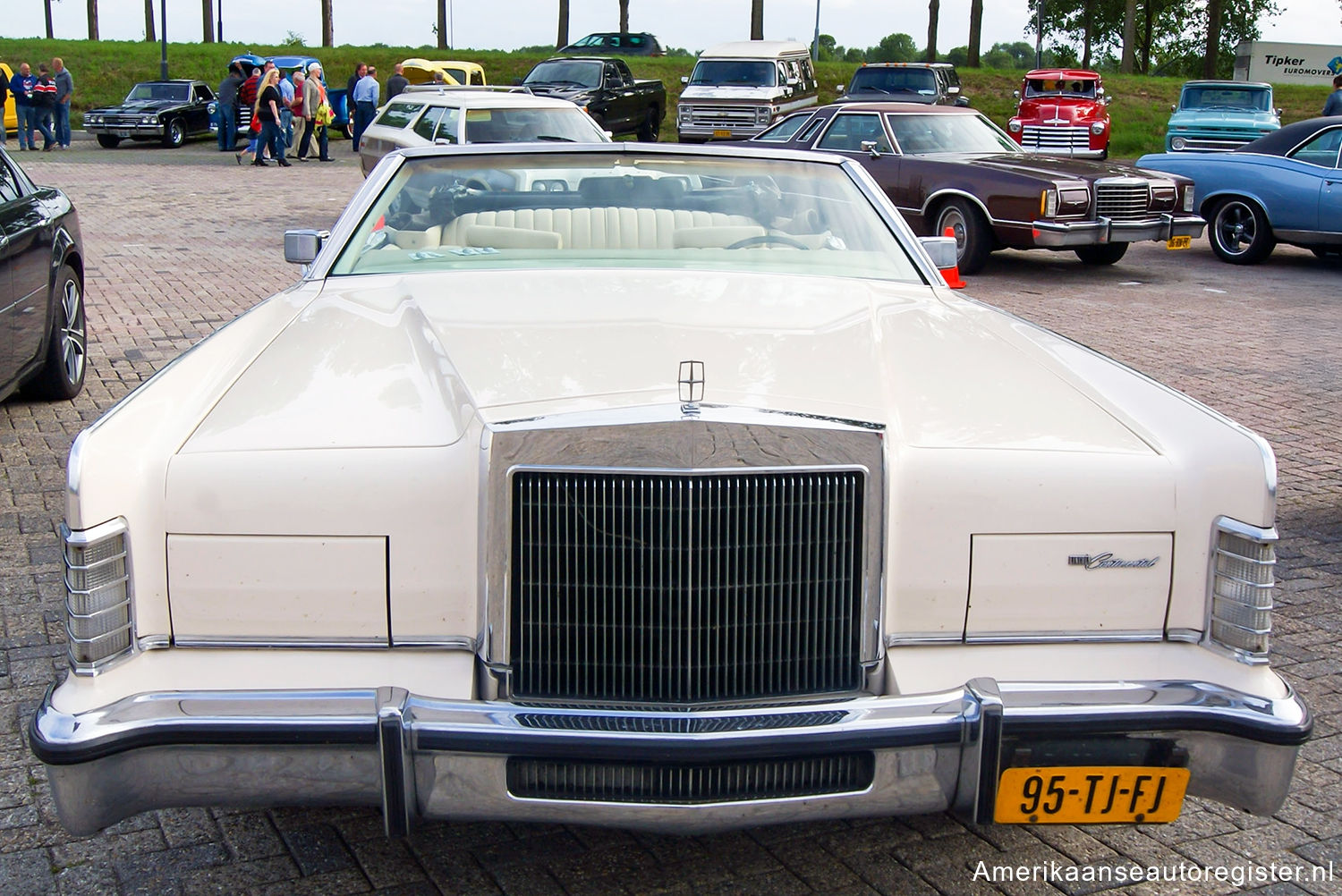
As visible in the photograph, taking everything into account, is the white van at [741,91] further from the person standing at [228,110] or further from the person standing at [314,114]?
the person standing at [228,110]

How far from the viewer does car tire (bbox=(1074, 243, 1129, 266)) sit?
43.0 ft

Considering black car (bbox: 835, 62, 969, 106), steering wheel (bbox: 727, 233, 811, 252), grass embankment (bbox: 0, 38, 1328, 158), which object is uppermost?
grass embankment (bbox: 0, 38, 1328, 158)

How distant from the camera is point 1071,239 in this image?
1129 centimetres

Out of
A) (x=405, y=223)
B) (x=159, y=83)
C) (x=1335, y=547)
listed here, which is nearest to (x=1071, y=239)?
(x=1335, y=547)

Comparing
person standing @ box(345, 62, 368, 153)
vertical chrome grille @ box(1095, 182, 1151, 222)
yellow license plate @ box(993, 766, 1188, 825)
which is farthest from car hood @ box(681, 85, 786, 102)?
yellow license plate @ box(993, 766, 1188, 825)

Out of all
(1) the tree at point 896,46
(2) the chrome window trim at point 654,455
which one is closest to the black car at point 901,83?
(2) the chrome window trim at point 654,455

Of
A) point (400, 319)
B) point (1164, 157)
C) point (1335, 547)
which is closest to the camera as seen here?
point (400, 319)

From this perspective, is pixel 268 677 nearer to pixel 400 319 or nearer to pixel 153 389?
pixel 153 389

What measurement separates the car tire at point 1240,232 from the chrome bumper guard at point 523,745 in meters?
11.7

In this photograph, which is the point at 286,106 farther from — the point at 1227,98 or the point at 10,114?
the point at 1227,98

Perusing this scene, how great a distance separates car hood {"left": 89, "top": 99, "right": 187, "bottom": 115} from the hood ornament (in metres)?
27.0

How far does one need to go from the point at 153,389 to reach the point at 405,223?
1407 millimetres

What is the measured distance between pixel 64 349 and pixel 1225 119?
21490 millimetres

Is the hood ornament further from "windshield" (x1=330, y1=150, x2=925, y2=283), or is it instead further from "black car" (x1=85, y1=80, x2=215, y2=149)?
"black car" (x1=85, y1=80, x2=215, y2=149)
